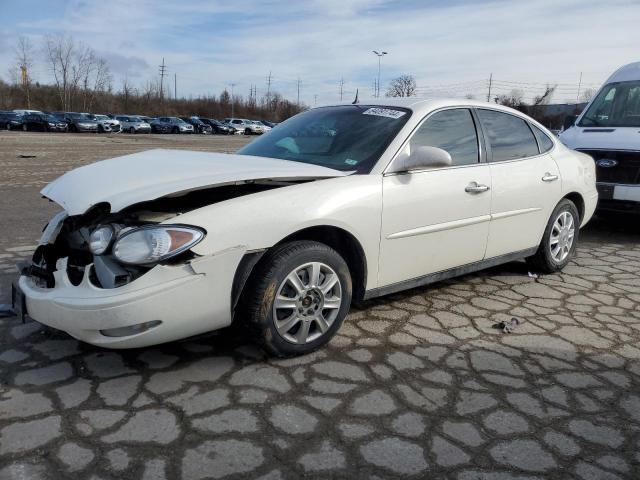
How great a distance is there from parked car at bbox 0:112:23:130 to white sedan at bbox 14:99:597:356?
43588 mm

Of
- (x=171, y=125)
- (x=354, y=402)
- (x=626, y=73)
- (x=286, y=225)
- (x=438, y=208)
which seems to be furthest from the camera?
(x=171, y=125)

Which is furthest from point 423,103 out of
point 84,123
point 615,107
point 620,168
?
point 84,123

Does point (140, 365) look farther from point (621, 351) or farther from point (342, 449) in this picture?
point (621, 351)

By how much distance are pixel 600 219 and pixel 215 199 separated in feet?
23.6

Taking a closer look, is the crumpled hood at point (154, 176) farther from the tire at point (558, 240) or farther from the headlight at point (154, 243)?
the tire at point (558, 240)

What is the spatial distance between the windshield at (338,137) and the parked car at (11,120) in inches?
1715

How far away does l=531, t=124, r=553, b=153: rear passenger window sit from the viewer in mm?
4973

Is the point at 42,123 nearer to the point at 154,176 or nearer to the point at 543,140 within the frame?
the point at 543,140

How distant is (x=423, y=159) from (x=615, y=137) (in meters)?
4.72

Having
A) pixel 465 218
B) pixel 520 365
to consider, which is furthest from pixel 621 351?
pixel 465 218

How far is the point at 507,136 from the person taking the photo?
15.1 feet

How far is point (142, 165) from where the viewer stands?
11.2 ft

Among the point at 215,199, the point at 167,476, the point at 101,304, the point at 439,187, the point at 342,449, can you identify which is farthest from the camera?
the point at 439,187

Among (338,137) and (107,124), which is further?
(107,124)
